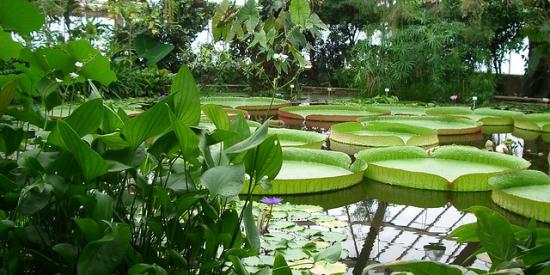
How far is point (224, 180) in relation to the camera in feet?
3.54

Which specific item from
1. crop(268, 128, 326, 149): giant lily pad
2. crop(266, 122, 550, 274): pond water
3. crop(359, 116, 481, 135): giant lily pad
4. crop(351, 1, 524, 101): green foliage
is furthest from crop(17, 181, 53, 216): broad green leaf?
crop(351, 1, 524, 101): green foliage

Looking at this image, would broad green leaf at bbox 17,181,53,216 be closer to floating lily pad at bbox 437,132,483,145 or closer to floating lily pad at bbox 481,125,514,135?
floating lily pad at bbox 437,132,483,145

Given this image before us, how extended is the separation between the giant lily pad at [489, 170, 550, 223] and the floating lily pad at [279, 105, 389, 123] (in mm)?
3294

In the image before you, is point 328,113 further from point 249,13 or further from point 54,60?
point 54,60

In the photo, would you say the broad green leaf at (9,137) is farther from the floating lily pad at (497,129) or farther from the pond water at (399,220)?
the floating lily pad at (497,129)

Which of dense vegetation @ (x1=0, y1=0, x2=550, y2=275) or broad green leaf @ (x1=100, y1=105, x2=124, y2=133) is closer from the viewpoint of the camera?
dense vegetation @ (x1=0, y1=0, x2=550, y2=275)

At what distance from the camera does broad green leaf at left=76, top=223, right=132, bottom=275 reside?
1.07 m

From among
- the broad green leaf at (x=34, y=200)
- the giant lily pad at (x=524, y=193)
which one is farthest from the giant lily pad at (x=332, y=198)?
the broad green leaf at (x=34, y=200)

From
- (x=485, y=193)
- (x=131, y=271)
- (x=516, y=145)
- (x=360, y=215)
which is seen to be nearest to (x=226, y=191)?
(x=131, y=271)

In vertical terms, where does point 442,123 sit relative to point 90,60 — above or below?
below

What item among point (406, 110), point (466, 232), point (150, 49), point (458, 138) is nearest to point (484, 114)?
point (406, 110)

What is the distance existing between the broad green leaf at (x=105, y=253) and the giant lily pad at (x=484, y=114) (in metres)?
6.10

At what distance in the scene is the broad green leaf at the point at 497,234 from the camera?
923 millimetres

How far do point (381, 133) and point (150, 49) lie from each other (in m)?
6.00
